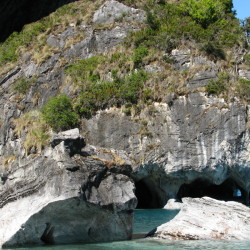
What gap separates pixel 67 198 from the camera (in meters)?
12.7

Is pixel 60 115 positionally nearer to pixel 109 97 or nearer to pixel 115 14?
pixel 109 97

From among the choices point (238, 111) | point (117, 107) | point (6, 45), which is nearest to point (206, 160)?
point (238, 111)

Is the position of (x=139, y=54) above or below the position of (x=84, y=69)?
above

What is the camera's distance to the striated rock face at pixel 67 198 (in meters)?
12.9

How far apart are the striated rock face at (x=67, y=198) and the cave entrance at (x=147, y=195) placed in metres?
20.8

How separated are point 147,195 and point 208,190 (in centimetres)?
517

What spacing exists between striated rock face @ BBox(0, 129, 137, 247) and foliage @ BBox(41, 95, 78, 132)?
776 inches

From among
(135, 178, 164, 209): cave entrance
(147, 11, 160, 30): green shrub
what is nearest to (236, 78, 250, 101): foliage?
(135, 178, 164, 209): cave entrance

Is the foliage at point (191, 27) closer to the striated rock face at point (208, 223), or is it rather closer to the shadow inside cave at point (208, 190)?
the shadow inside cave at point (208, 190)

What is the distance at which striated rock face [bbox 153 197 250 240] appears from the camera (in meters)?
13.9

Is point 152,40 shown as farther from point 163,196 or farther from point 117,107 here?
point 163,196

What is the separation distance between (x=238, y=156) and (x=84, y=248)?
21.6 metres

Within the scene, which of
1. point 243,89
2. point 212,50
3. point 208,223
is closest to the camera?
point 208,223

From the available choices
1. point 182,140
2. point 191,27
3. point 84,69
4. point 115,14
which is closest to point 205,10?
point 191,27
